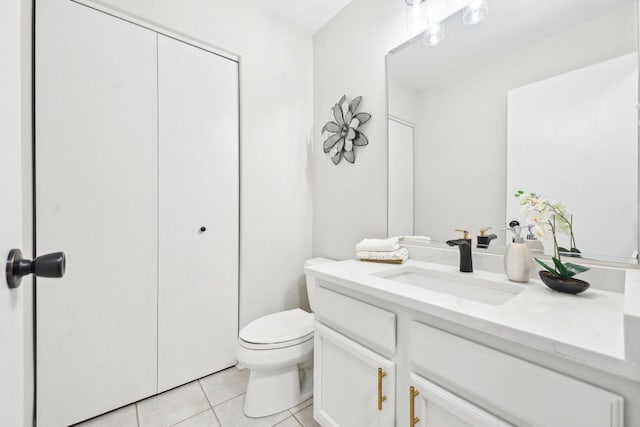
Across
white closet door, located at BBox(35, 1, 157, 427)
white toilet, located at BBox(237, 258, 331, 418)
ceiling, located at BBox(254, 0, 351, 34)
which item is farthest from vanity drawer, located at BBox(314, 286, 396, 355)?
ceiling, located at BBox(254, 0, 351, 34)

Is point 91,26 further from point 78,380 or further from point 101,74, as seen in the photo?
point 78,380

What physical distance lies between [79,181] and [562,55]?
2.14 m

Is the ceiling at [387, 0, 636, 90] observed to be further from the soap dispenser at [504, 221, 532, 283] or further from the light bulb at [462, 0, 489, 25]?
the soap dispenser at [504, 221, 532, 283]

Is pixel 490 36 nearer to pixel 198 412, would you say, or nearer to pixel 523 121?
pixel 523 121

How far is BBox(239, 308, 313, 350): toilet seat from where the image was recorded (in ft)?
4.56

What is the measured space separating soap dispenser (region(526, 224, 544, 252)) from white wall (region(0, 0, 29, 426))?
1467mm

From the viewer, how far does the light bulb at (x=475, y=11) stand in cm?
124

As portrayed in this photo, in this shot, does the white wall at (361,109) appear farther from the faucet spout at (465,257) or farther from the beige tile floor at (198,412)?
the beige tile floor at (198,412)

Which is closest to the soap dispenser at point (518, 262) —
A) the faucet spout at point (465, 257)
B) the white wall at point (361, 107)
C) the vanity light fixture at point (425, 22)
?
the faucet spout at point (465, 257)

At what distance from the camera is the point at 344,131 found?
1.90m

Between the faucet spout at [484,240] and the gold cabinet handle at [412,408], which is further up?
the faucet spout at [484,240]

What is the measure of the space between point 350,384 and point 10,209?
43.9 inches

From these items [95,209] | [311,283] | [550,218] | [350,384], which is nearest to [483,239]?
[550,218]

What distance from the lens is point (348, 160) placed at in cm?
191
